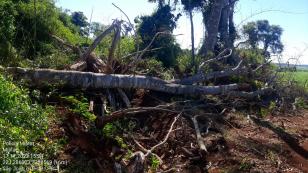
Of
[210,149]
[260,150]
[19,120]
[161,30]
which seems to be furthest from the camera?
[161,30]

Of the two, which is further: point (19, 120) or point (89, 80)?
point (89, 80)

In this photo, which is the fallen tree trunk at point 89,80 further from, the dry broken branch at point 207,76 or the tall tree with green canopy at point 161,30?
the tall tree with green canopy at point 161,30

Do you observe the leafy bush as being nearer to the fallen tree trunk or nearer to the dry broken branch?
the fallen tree trunk

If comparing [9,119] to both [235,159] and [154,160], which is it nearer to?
[154,160]

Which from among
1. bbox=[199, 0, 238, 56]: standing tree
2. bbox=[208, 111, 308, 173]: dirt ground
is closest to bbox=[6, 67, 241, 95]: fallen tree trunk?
bbox=[208, 111, 308, 173]: dirt ground

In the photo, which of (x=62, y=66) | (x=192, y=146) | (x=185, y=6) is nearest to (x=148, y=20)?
(x=185, y=6)

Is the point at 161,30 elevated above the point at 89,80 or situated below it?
above

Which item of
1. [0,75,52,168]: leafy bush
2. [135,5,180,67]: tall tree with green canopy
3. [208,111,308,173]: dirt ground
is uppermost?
[135,5,180,67]: tall tree with green canopy

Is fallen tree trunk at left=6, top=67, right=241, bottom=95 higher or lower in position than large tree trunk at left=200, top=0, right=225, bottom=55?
lower

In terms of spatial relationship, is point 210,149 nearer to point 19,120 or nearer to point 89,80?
point 89,80

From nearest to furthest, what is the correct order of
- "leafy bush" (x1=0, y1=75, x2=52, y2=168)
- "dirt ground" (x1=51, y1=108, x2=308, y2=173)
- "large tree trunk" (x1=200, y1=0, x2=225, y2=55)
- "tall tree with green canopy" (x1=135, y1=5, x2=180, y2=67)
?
"leafy bush" (x1=0, y1=75, x2=52, y2=168) < "dirt ground" (x1=51, y1=108, x2=308, y2=173) < "tall tree with green canopy" (x1=135, y1=5, x2=180, y2=67) < "large tree trunk" (x1=200, y1=0, x2=225, y2=55)

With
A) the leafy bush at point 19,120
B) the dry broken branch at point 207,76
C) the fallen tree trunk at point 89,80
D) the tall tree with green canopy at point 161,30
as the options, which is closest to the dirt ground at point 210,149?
the leafy bush at point 19,120

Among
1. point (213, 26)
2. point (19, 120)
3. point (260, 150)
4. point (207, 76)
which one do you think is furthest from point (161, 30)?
point (19, 120)

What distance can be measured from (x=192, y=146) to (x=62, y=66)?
2983 mm
